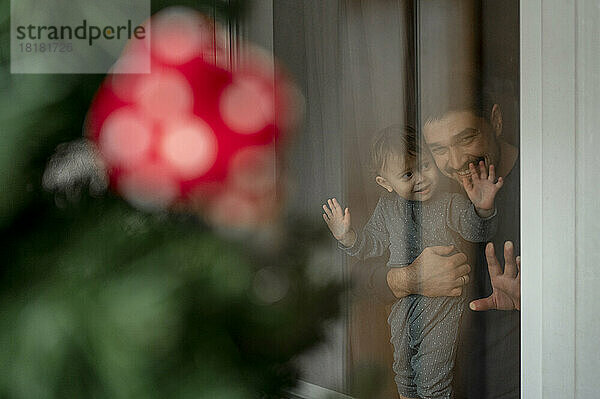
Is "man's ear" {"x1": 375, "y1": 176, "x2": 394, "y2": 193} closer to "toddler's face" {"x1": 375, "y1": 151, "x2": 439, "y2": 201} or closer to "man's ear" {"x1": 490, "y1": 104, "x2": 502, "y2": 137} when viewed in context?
"toddler's face" {"x1": 375, "y1": 151, "x2": 439, "y2": 201}

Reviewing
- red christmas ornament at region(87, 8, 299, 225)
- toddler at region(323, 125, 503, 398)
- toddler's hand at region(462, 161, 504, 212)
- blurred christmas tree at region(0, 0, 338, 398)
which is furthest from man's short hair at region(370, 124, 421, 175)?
blurred christmas tree at region(0, 0, 338, 398)

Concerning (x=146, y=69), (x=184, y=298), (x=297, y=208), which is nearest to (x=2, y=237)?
(x=184, y=298)

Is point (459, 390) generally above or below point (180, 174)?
below

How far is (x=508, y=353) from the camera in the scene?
91cm

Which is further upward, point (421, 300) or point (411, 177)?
point (411, 177)

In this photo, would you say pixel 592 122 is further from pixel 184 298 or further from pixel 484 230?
pixel 184 298

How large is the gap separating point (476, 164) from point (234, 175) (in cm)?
60

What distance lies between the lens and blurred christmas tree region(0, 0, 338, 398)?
16 centimetres

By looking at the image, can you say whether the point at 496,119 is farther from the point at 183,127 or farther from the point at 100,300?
the point at 100,300

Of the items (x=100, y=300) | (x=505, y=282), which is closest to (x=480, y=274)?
(x=505, y=282)

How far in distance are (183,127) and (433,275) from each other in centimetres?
57

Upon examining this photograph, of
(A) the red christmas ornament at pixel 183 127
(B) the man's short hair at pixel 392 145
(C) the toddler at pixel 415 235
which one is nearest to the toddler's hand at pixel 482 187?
(C) the toddler at pixel 415 235

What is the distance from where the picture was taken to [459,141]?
832 millimetres

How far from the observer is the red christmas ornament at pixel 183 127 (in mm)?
272
